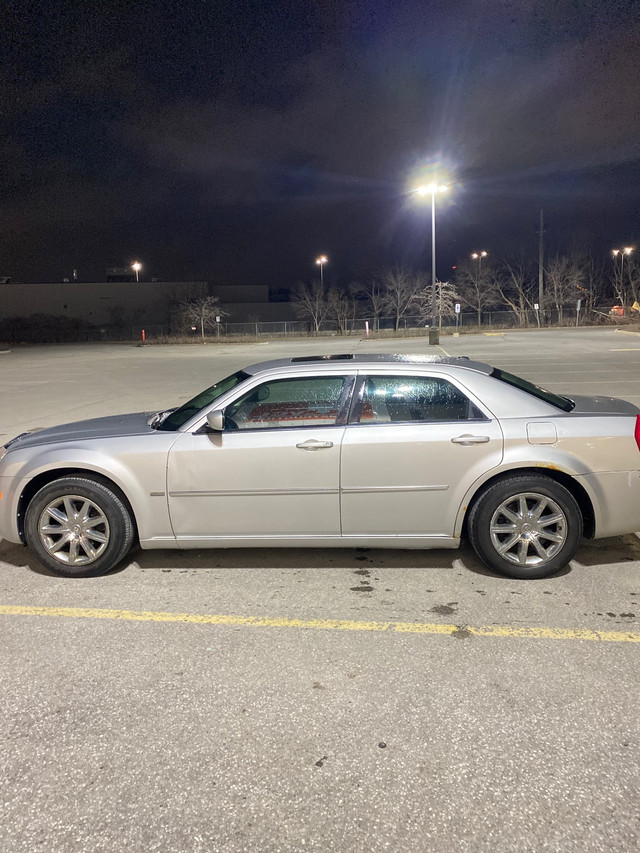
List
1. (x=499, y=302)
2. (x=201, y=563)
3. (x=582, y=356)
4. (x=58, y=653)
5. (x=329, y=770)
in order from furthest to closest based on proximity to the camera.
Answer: (x=499, y=302)
(x=582, y=356)
(x=201, y=563)
(x=58, y=653)
(x=329, y=770)

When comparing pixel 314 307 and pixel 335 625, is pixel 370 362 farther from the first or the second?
pixel 314 307

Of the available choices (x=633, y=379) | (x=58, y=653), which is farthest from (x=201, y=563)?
(x=633, y=379)

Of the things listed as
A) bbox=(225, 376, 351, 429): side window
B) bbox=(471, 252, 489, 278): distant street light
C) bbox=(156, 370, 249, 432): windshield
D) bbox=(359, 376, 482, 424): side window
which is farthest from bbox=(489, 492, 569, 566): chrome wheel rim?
bbox=(471, 252, 489, 278): distant street light

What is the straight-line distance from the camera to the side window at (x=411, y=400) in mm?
4363

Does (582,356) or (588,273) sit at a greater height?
(588,273)

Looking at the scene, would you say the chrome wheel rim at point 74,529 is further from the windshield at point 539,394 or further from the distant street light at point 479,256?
the distant street light at point 479,256

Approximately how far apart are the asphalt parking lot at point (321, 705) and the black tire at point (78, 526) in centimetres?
17

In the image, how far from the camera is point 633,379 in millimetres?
15984

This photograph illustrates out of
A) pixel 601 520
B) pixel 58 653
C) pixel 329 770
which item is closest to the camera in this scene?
pixel 329 770

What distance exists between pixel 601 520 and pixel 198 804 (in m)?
3.11

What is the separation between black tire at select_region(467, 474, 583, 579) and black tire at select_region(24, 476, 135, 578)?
246 centimetres

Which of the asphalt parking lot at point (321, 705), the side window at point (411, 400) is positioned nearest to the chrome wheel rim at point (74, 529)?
the asphalt parking lot at point (321, 705)

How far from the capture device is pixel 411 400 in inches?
175

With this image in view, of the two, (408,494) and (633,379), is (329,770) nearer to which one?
(408,494)
